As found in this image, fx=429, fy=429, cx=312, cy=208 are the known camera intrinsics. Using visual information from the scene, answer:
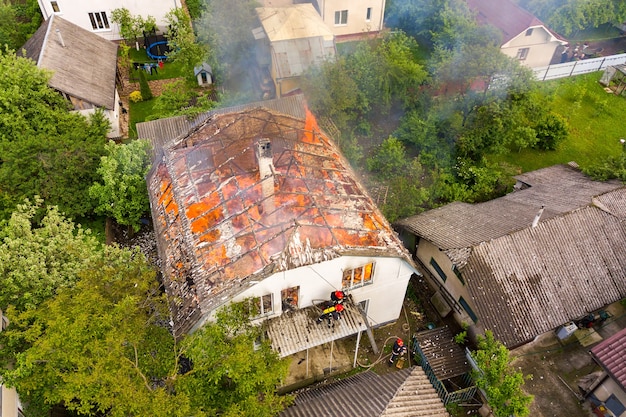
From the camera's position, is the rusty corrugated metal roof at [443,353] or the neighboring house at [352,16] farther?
the neighboring house at [352,16]

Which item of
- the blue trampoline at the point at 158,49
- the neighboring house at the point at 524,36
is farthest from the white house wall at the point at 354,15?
the blue trampoline at the point at 158,49

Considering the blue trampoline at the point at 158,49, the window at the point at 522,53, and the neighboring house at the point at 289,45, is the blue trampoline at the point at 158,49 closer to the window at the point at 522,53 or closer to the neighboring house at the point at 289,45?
the neighboring house at the point at 289,45

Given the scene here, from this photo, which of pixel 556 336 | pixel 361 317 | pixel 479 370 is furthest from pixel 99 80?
pixel 556 336

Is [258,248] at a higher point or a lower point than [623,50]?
lower

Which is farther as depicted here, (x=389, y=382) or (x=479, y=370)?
(x=479, y=370)

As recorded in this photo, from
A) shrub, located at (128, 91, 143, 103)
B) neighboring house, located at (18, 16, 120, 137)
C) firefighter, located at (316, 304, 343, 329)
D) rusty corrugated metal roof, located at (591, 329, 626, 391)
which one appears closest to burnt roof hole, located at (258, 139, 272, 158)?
firefighter, located at (316, 304, 343, 329)

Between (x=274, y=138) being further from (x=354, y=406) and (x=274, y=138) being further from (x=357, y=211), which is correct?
(x=354, y=406)
